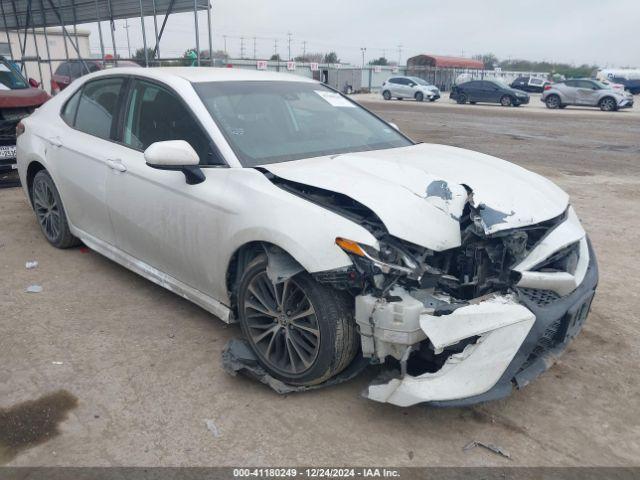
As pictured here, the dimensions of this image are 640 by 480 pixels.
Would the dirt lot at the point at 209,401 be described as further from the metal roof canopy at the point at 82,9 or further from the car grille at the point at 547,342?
the metal roof canopy at the point at 82,9

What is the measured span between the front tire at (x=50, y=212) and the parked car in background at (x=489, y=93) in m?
28.9

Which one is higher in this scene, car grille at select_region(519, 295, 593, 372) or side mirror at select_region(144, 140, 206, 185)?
side mirror at select_region(144, 140, 206, 185)

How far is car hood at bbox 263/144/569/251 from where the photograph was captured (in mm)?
2801

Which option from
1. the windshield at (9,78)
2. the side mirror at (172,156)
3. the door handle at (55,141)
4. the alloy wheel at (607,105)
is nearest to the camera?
the side mirror at (172,156)

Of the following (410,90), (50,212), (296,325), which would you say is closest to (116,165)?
(50,212)

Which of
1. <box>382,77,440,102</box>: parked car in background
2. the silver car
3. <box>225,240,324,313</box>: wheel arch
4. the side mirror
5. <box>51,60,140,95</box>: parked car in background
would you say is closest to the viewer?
<box>225,240,324,313</box>: wheel arch

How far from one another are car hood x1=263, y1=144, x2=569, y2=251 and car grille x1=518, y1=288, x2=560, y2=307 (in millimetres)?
332

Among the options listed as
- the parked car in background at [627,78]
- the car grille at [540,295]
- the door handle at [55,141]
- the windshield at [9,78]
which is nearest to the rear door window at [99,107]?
the door handle at [55,141]

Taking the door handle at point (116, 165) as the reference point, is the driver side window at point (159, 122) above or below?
above

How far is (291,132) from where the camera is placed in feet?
12.4

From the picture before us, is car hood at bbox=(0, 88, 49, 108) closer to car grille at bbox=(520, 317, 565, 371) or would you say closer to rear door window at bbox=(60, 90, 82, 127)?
rear door window at bbox=(60, 90, 82, 127)

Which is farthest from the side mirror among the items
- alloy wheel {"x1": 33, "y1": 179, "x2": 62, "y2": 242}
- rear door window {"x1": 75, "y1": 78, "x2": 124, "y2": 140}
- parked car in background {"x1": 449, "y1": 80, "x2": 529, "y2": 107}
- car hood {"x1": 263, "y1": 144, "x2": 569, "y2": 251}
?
parked car in background {"x1": 449, "y1": 80, "x2": 529, "y2": 107}

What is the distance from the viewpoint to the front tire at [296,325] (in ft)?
9.25

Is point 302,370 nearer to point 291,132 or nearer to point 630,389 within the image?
point 291,132
